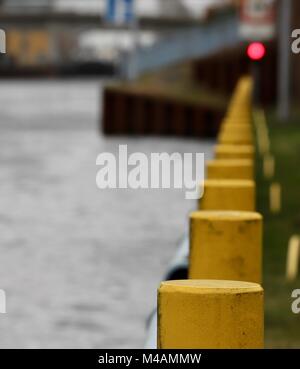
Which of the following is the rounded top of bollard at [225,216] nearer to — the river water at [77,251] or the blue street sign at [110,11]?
the river water at [77,251]

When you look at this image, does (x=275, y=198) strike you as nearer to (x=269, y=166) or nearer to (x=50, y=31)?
(x=269, y=166)

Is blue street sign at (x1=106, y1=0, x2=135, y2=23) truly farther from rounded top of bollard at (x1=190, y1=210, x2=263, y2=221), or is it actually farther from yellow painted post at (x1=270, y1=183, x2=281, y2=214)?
rounded top of bollard at (x1=190, y1=210, x2=263, y2=221)

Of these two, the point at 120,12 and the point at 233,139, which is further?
the point at 120,12

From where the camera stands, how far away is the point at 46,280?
37.5 feet

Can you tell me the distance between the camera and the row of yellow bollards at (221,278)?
14.6 ft

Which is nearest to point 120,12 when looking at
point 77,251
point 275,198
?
point 275,198

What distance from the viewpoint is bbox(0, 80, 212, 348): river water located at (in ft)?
30.5

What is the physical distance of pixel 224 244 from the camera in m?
6.19

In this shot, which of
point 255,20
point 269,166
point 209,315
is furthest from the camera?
point 255,20

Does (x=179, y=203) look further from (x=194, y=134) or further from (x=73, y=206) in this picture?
(x=194, y=134)

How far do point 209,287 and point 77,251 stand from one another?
905 centimetres

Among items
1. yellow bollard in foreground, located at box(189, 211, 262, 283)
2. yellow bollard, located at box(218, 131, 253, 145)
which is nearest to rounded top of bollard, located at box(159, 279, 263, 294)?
yellow bollard in foreground, located at box(189, 211, 262, 283)

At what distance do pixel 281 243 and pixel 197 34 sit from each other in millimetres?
44315

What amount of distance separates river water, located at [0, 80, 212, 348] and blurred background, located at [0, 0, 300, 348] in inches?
0.6
